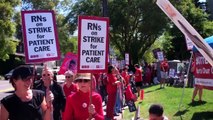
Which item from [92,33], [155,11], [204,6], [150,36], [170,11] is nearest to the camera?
[92,33]

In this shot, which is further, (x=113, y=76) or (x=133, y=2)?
(x=133, y=2)

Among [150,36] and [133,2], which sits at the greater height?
[133,2]

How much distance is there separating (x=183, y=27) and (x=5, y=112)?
3.30m

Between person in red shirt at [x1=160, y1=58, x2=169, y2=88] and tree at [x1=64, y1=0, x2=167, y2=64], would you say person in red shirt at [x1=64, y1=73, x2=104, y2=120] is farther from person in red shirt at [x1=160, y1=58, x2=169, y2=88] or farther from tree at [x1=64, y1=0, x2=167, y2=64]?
tree at [x1=64, y1=0, x2=167, y2=64]

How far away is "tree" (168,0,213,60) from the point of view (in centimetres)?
4090

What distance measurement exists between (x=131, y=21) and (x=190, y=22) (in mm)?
12616

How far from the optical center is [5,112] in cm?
428

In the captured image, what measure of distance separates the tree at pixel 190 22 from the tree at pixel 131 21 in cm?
252

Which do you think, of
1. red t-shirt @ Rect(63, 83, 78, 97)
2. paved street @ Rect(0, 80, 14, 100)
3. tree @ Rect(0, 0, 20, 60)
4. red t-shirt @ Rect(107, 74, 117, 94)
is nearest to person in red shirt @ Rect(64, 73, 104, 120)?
red t-shirt @ Rect(63, 83, 78, 97)

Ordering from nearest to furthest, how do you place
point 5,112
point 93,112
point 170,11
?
point 5,112, point 93,112, point 170,11

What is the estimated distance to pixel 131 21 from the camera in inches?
1614

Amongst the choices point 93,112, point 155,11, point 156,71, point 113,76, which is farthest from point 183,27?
point 155,11

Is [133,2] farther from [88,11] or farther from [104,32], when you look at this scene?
[104,32]

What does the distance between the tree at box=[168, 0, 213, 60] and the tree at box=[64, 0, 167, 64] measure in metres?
2.52
